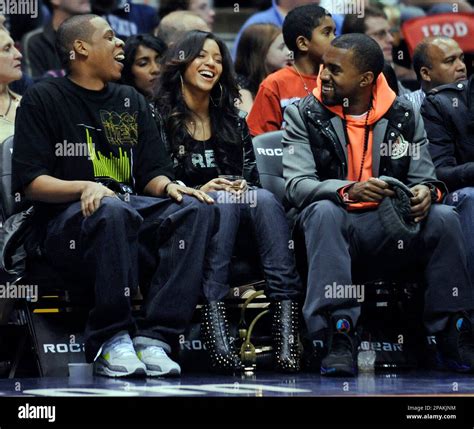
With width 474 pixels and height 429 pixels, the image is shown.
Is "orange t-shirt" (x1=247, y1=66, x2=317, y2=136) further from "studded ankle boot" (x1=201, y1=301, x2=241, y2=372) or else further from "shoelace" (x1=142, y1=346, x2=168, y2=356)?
"shoelace" (x1=142, y1=346, x2=168, y2=356)

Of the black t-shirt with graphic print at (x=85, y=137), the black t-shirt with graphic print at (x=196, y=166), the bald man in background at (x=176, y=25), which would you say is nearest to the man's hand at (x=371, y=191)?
the black t-shirt with graphic print at (x=196, y=166)

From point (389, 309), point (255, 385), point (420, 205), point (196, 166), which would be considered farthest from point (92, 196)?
point (389, 309)

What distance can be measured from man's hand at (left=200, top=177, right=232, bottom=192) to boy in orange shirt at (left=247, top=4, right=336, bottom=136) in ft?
4.35

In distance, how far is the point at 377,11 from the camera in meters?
8.81

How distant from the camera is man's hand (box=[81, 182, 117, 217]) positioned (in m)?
5.62

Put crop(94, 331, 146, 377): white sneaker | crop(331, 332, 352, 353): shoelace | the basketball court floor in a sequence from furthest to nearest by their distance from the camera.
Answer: crop(331, 332, 352, 353): shoelace
crop(94, 331, 146, 377): white sneaker
the basketball court floor

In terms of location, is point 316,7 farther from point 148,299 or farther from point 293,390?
point 293,390

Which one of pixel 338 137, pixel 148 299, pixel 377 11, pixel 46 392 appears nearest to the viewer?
pixel 46 392

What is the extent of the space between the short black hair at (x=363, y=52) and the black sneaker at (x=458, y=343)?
137cm

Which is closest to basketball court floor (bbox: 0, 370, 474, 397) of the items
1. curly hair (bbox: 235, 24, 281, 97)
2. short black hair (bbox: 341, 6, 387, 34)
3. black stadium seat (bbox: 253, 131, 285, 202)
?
black stadium seat (bbox: 253, 131, 285, 202)

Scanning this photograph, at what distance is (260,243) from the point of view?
6102mm

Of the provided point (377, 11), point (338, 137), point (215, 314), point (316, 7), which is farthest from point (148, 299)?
point (377, 11)

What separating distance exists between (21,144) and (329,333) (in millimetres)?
1690

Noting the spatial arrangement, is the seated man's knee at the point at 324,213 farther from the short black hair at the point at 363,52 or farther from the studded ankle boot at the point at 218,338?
the short black hair at the point at 363,52
